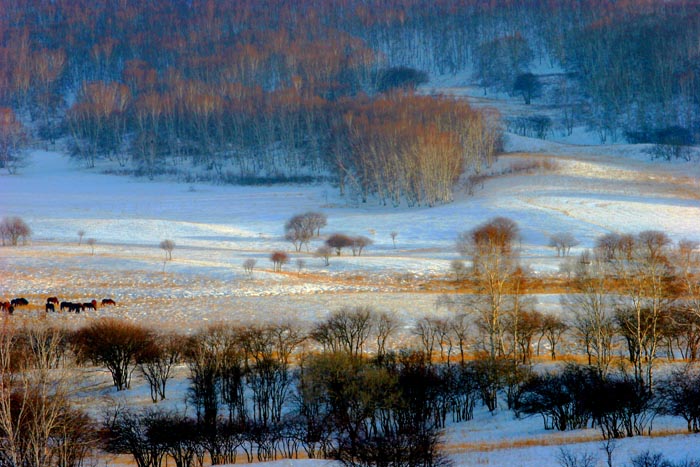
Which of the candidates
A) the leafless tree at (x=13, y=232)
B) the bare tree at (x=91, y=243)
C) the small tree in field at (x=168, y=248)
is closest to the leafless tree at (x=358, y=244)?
the small tree in field at (x=168, y=248)

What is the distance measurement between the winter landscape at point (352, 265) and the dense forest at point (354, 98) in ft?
4.11

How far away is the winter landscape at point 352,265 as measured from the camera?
2655 cm

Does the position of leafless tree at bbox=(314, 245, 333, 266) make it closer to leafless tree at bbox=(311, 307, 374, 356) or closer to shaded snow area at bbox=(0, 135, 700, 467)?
shaded snow area at bbox=(0, 135, 700, 467)

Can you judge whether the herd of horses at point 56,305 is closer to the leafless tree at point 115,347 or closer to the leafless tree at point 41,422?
the leafless tree at point 115,347

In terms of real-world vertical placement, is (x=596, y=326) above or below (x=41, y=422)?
above

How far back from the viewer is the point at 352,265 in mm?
56844

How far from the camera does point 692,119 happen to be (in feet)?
421

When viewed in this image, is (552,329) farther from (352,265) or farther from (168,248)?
(168,248)

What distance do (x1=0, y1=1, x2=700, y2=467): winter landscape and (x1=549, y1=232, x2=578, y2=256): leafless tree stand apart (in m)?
0.52

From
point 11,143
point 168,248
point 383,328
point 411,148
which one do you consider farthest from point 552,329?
point 11,143

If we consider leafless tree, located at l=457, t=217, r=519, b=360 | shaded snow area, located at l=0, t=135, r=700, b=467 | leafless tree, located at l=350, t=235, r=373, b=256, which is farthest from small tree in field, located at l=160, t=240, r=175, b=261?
leafless tree, located at l=457, t=217, r=519, b=360

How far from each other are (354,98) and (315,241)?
75439 mm

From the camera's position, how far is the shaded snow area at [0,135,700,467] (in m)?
33.2

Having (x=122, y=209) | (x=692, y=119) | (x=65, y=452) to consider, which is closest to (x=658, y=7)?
(x=692, y=119)
